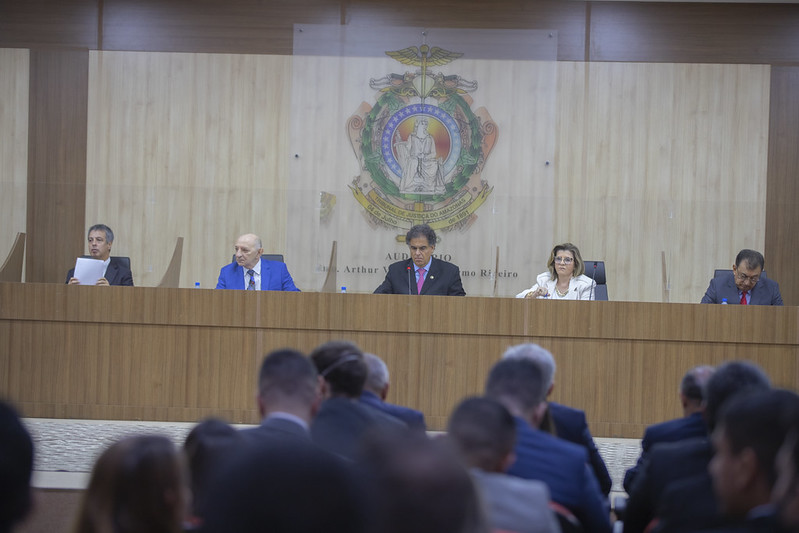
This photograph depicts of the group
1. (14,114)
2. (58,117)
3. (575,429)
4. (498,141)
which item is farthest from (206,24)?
(575,429)

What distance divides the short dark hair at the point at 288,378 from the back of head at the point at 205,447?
0.31 meters

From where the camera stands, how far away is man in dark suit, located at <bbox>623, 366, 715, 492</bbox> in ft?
10.2

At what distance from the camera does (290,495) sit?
3.92 ft

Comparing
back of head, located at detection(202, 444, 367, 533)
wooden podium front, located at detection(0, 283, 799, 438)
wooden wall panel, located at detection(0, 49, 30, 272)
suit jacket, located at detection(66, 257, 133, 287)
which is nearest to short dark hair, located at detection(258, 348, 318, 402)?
back of head, located at detection(202, 444, 367, 533)

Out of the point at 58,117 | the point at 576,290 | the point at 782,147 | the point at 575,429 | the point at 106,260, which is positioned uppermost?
the point at 58,117

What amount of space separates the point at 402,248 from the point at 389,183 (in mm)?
1008

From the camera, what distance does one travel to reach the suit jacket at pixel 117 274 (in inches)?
271

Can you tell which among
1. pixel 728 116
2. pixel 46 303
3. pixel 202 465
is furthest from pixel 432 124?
pixel 202 465

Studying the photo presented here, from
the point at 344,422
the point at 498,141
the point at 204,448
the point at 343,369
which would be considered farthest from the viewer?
the point at 498,141

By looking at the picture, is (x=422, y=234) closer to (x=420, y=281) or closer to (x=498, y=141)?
(x=420, y=281)

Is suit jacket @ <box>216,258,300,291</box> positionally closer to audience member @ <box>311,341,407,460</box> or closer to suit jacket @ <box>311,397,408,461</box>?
audience member @ <box>311,341,407,460</box>

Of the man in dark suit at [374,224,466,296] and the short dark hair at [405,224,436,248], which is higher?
the short dark hair at [405,224,436,248]

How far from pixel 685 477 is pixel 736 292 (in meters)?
4.59

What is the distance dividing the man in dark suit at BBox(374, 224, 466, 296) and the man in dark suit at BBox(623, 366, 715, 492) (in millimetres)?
3477
